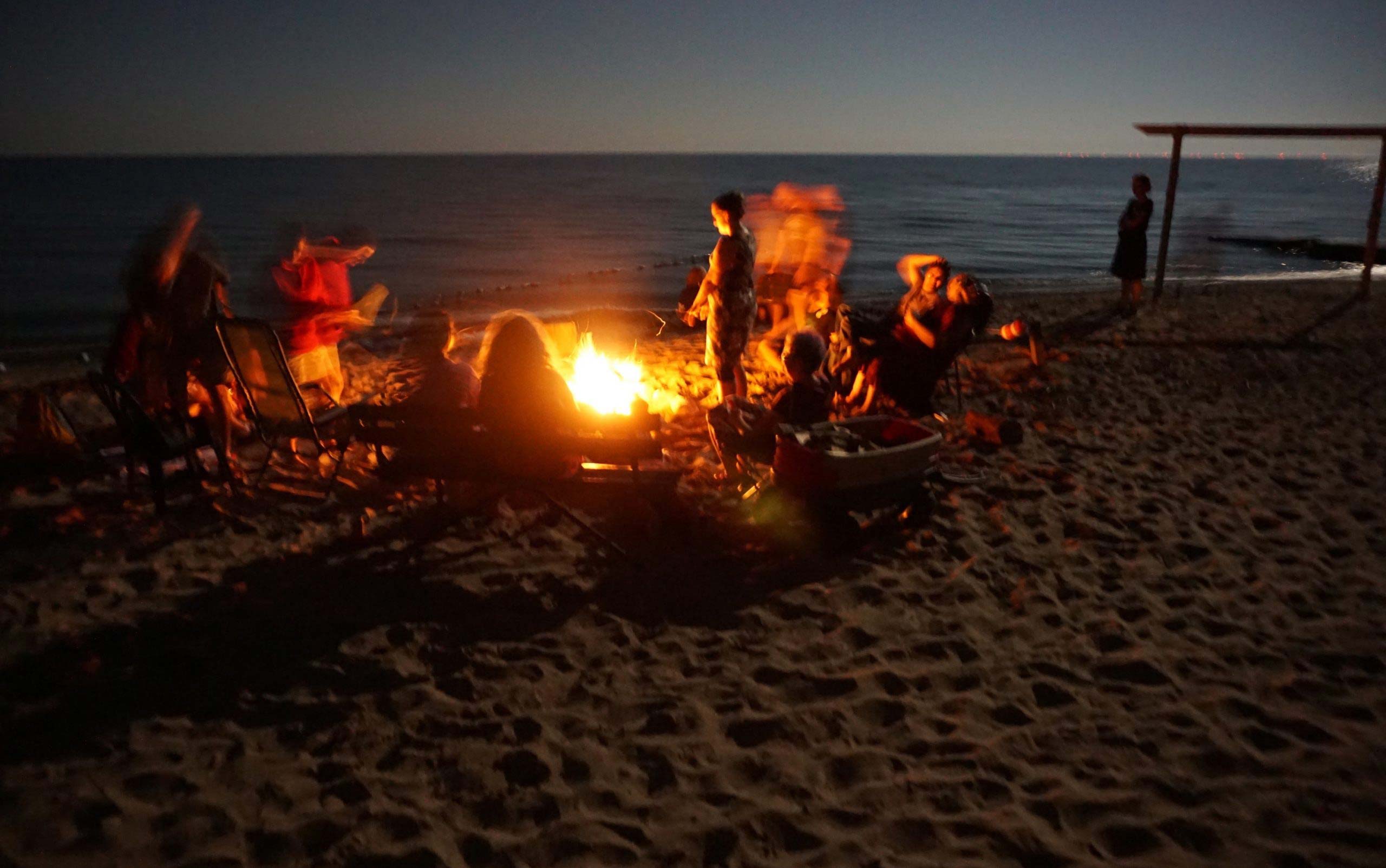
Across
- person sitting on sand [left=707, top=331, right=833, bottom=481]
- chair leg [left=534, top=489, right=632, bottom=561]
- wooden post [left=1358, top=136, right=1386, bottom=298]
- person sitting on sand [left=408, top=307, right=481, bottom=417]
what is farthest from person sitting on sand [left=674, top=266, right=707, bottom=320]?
wooden post [left=1358, top=136, right=1386, bottom=298]

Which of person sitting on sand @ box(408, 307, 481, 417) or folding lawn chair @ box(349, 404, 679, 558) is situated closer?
folding lawn chair @ box(349, 404, 679, 558)

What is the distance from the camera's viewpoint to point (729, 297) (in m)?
6.14

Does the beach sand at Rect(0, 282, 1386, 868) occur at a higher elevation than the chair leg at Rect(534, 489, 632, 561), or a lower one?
lower

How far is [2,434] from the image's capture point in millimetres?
6453

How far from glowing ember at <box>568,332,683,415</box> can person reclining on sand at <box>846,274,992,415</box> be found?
173cm

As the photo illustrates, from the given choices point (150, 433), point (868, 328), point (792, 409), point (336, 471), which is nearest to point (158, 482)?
point (150, 433)

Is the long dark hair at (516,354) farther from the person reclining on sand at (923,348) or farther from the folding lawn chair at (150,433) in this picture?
the person reclining on sand at (923,348)

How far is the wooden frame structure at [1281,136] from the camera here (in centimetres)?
1173

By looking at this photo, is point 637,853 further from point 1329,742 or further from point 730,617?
point 1329,742

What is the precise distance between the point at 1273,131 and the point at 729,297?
35.3 feet

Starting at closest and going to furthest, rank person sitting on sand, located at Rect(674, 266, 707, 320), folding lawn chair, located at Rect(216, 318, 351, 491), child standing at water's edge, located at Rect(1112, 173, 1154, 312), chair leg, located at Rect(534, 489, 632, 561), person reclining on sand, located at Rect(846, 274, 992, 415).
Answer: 1. chair leg, located at Rect(534, 489, 632, 561)
2. folding lawn chair, located at Rect(216, 318, 351, 491)
3. person reclining on sand, located at Rect(846, 274, 992, 415)
4. person sitting on sand, located at Rect(674, 266, 707, 320)
5. child standing at water's edge, located at Rect(1112, 173, 1154, 312)

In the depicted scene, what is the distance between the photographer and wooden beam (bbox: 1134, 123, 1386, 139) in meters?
11.7

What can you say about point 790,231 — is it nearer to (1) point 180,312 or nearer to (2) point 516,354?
(2) point 516,354

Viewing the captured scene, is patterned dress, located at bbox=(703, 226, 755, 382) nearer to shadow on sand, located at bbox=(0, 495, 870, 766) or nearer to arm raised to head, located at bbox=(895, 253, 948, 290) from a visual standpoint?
arm raised to head, located at bbox=(895, 253, 948, 290)
